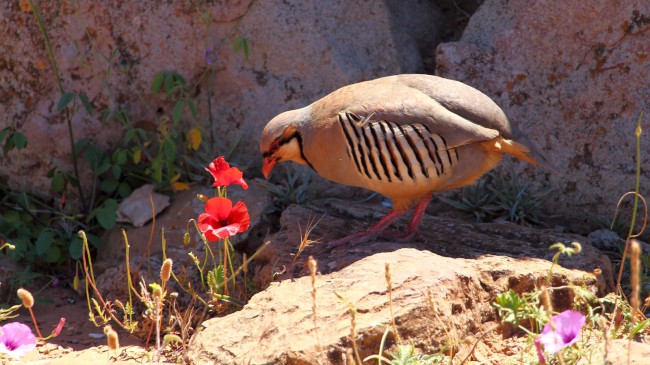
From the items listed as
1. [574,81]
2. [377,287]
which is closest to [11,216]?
[377,287]

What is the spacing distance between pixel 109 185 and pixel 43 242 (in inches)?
24.1

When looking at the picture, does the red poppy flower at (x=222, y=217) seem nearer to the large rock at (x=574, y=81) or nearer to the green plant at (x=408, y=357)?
the green plant at (x=408, y=357)

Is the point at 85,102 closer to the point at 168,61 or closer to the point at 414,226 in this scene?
the point at 168,61

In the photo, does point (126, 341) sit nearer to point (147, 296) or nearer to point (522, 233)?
point (147, 296)

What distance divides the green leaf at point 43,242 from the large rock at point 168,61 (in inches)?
22.1

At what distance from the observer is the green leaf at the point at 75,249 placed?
4.82 meters

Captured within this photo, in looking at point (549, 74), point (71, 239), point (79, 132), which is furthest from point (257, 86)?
point (549, 74)

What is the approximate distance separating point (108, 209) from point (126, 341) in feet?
3.92

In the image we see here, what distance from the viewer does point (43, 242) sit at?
4887mm

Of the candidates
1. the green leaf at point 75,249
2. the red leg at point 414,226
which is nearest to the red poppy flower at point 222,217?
the red leg at point 414,226

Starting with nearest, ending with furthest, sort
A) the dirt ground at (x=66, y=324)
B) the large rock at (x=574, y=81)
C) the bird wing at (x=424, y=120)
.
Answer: the bird wing at (x=424, y=120) < the dirt ground at (x=66, y=324) < the large rock at (x=574, y=81)

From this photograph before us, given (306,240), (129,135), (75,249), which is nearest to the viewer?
(306,240)

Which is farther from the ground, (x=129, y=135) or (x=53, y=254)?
(x=129, y=135)

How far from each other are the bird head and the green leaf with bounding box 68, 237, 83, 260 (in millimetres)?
1350
